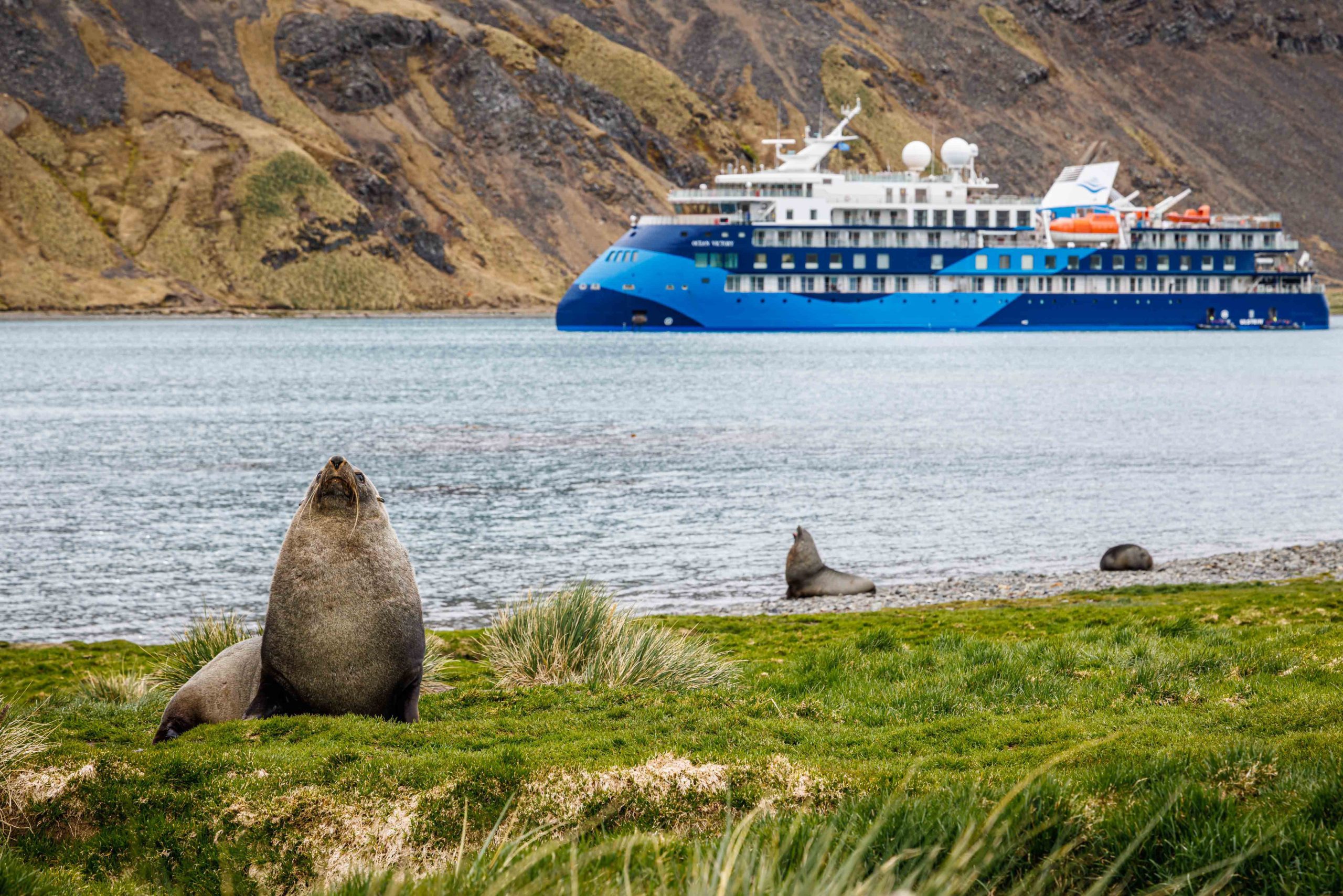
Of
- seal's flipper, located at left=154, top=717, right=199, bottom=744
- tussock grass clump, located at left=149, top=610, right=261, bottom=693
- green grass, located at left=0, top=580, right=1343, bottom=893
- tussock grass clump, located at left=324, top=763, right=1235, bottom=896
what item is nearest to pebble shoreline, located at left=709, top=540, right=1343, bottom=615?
green grass, located at left=0, top=580, right=1343, bottom=893

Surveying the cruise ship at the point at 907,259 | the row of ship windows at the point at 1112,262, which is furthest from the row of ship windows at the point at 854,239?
the row of ship windows at the point at 1112,262

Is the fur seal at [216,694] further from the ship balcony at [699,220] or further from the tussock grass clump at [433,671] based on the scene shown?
the ship balcony at [699,220]

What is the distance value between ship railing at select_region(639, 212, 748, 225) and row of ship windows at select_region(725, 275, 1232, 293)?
3.69m

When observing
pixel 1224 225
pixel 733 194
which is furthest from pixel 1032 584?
pixel 1224 225

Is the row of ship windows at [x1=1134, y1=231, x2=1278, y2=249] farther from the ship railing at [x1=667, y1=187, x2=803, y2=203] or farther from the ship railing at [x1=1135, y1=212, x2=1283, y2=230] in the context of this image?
the ship railing at [x1=667, y1=187, x2=803, y2=203]

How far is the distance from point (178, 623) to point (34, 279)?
4902 inches

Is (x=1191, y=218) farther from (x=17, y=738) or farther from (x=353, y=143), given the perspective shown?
(x=17, y=738)

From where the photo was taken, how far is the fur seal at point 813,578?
60.9 feet

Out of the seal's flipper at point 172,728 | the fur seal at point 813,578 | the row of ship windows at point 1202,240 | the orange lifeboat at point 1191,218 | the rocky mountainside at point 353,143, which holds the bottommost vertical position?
the fur seal at point 813,578

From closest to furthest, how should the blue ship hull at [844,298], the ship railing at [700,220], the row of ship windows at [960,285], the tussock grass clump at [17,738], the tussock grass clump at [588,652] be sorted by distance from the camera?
1. the tussock grass clump at [17,738]
2. the tussock grass clump at [588,652]
3. the ship railing at [700,220]
4. the blue ship hull at [844,298]
5. the row of ship windows at [960,285]

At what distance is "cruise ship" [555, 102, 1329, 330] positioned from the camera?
89562mm

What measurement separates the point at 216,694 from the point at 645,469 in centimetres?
2618

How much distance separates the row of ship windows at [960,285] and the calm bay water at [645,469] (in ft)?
46.6

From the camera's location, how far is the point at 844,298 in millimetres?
92375
